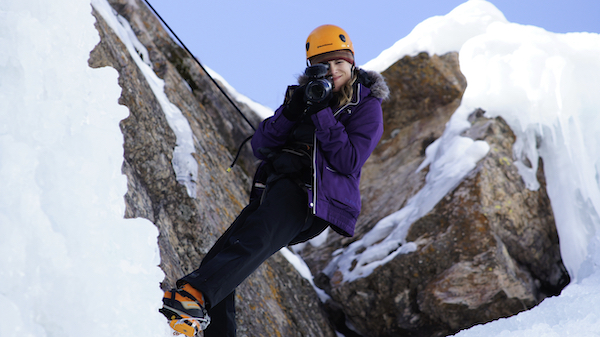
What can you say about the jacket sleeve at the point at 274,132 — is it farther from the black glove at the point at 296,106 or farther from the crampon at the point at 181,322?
the crampon at the point at 181,322

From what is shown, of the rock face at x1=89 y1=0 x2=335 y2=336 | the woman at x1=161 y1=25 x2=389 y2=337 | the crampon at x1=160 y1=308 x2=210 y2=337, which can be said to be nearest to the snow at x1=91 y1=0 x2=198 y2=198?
the rock face at x1=89 y1=0 x2=335 y2=336

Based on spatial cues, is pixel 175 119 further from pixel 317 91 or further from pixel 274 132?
pixel 317 91

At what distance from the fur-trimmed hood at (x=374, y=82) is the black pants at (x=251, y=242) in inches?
29.7

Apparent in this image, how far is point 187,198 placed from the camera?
458 centimetres

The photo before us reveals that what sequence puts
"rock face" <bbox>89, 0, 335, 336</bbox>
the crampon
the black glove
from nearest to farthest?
the crampon, the black glove, "rock face" <bbox>89, 0, 335, 336</bbox>

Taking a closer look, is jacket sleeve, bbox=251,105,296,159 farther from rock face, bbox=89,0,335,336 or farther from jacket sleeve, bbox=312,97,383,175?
rock face, bbox=89,0,335,336

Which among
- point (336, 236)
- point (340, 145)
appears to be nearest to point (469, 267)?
point (336, 236)

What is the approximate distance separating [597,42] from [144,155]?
658cm

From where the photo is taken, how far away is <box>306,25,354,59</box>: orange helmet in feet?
9.91

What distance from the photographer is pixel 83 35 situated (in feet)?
6.43

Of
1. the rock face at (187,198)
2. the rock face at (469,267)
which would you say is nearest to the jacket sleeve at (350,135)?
the rock face at (187,198)

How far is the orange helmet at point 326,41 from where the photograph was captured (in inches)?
119

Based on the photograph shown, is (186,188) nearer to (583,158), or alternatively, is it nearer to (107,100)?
(107,100)

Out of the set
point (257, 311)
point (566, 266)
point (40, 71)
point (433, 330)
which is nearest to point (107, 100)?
point (40, 71)
